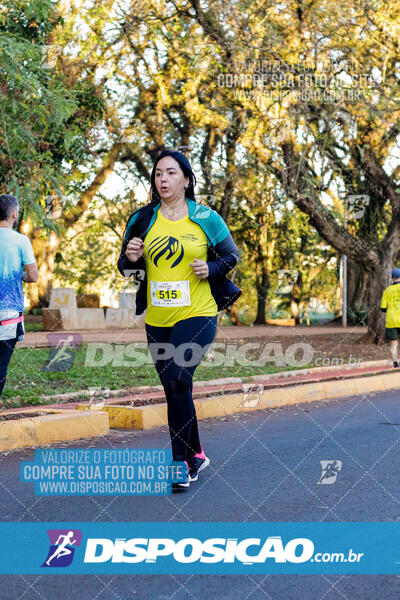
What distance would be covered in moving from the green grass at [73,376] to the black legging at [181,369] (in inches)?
120

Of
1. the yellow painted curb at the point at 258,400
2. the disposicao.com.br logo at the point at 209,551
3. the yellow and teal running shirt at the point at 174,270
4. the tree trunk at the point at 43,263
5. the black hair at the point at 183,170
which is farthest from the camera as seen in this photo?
the tree trunk at the point at 43,263

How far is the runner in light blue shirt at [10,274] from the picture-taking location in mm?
5875

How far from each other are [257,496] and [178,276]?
1.38m

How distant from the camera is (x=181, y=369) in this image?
4.88 metres

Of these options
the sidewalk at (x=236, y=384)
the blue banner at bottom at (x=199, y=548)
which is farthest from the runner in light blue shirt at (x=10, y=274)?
the blue banner at bottom at (x=199, y=548)

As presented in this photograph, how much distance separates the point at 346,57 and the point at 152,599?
44.3ft

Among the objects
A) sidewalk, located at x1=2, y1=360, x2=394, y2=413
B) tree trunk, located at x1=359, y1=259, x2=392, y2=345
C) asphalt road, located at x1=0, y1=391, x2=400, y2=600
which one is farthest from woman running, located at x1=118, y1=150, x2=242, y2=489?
tree trunk, located at x1=359, y1=259, x2=392, y2=345

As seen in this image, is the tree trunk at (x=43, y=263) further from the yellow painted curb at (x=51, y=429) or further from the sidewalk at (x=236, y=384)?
the yellow painted curb at (x=51, y=429)

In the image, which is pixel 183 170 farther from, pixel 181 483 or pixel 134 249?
pixel 181 483

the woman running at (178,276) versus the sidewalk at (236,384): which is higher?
the woman running at (178,276)

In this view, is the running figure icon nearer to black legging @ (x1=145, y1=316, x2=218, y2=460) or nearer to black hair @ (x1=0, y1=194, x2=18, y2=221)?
black legging @ (x1=145, y1=316, x2=218, y2=460)

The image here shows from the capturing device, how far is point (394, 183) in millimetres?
17672

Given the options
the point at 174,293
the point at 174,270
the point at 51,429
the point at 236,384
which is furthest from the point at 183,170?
the point at 236,384

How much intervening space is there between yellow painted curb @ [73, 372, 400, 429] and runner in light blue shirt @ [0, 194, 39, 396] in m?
1.85
